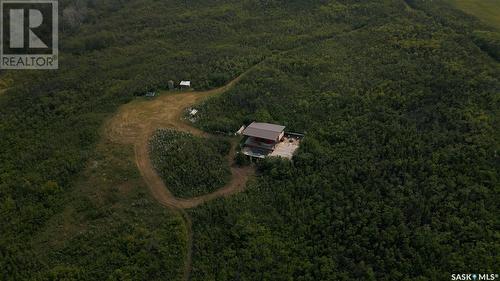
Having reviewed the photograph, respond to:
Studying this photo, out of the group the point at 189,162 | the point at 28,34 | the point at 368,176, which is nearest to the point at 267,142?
the point at 189,162

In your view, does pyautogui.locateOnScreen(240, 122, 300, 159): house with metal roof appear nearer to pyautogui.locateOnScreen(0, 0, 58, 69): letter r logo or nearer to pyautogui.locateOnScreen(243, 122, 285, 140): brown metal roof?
pyautogui.locateOnScreen(243, 122, 285, 140): brown metal roof

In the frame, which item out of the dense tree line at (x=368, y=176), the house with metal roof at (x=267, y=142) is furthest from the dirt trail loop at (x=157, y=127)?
the house with metal roof at (x=267, y=142)

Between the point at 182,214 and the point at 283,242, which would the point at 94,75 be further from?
the point at 283,242

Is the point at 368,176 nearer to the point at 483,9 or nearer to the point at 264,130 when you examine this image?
the point at 264,130

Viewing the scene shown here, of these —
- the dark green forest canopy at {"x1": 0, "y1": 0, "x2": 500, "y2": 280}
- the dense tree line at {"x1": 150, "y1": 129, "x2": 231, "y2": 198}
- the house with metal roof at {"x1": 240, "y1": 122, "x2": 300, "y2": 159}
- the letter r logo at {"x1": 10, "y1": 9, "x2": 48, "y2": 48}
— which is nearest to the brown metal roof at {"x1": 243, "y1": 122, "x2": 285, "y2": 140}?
the house with metal roof at {"x1": 240, "y1": 122, "x2": 300, "y2": 159}

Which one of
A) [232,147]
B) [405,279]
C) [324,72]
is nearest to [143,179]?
[232,147]
